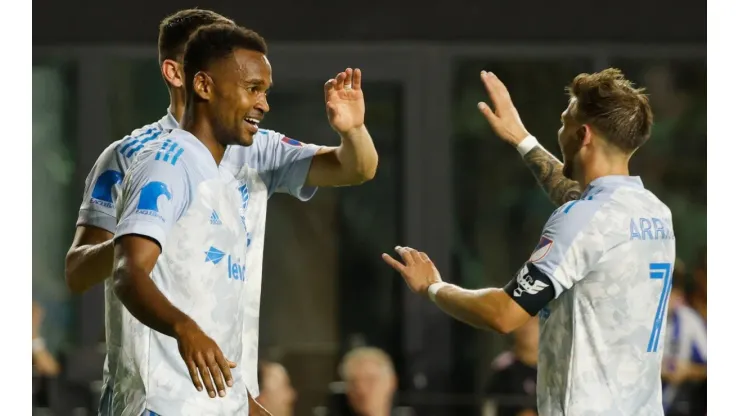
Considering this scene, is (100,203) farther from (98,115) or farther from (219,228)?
(98,115)

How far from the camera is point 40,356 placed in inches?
285

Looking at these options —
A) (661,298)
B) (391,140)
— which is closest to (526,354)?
(391,140)

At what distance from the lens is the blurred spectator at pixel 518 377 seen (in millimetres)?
6500

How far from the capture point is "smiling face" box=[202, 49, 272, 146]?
323 centimetres

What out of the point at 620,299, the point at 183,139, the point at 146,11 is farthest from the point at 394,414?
the point at 183,139

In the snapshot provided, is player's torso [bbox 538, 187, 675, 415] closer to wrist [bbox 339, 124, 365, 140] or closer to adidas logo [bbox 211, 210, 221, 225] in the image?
wrist [bbox 339, 124, 365, 140]

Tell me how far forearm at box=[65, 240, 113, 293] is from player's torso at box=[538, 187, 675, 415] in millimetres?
1234

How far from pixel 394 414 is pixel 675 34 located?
2.99m

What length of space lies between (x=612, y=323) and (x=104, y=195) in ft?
4.81

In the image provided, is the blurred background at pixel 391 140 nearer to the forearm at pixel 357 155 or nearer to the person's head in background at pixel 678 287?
the person's head in background at pixel 678 287

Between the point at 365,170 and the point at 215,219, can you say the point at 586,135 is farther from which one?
the point at 215,219

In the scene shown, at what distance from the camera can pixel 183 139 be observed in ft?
10.2

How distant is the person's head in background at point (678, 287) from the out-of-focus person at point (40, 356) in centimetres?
358

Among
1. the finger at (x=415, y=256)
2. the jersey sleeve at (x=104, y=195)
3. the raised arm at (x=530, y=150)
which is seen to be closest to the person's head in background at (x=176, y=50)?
the jersey sleeve at (x=104, y=195)
